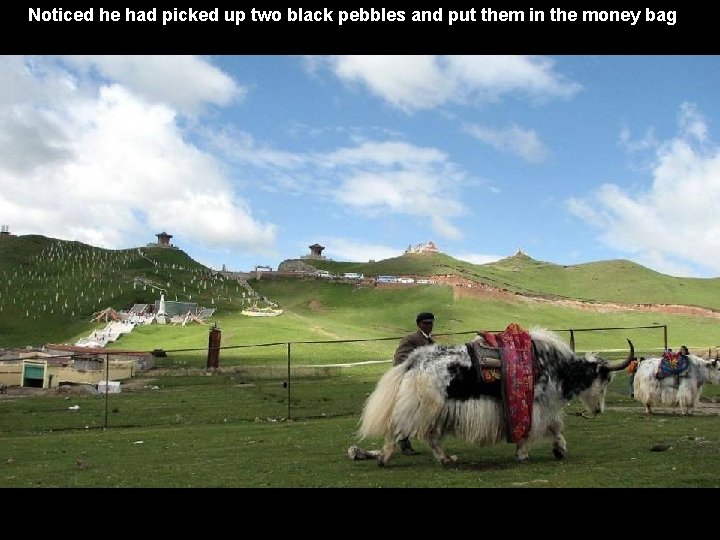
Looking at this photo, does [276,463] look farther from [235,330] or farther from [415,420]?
[235,330]

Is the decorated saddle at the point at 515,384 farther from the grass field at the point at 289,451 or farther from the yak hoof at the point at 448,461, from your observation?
the yak hoof at the point at 448,461

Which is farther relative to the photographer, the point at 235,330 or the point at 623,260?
the point at 623,260

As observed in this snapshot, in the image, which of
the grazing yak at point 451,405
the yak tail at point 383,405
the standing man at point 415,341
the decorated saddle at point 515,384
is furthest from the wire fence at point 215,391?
the decorated saddle at point 515,384

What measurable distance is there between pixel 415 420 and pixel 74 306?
74475 millimetres

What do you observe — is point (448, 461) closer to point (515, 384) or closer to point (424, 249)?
point (515, 384)

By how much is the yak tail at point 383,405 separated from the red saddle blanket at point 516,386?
4.04ft

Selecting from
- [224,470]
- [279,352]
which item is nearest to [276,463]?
[224,470]

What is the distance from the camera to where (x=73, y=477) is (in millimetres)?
8328

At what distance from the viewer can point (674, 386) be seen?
14656 mm

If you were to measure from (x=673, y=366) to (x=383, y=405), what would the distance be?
965cm

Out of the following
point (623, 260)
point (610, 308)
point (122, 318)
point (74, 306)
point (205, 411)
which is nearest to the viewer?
point (205, 411)

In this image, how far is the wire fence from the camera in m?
17.3

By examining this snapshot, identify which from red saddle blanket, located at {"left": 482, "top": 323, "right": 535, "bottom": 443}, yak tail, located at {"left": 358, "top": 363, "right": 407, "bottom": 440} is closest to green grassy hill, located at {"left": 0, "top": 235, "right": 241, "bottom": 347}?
yak tail, located at {"left": 358, "top": 363, "right": 407, "bottom": 440}

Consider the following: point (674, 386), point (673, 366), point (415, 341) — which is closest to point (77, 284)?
point (673, 366)
